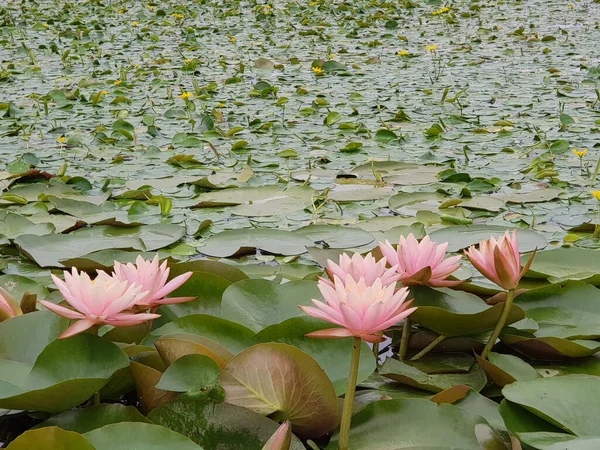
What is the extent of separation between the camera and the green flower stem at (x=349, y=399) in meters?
0.66

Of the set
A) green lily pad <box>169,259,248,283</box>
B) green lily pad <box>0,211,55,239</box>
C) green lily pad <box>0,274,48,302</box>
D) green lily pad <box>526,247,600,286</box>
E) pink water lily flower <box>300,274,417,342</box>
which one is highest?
pink water lily flower <box>300,274,417,342</box>

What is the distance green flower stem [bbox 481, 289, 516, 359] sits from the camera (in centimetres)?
87

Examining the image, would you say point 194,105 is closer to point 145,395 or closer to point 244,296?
point 244,296

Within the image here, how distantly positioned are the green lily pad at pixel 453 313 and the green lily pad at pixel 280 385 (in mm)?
219

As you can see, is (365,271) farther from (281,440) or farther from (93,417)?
(93,417)

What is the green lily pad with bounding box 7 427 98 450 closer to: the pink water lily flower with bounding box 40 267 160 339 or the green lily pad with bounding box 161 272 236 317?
the pink water lily flower with bounding box 40 267 160 339

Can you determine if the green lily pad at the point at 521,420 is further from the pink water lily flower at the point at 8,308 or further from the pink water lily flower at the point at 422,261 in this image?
the pink water lily flower at the point at 8,308

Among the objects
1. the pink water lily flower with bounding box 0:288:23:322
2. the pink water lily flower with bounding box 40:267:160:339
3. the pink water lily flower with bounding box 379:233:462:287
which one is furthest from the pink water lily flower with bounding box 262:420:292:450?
the pink water lily flower with bounding box 0:288:23:322

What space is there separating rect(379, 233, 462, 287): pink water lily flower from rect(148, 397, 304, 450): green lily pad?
27 centimetres

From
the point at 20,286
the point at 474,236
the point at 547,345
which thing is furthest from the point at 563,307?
the point at 20,286

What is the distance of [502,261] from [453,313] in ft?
0.30

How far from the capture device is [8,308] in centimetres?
87

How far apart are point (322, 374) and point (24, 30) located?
5.35 m

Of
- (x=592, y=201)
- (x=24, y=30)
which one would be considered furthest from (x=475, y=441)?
(x=24, y=30)
